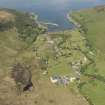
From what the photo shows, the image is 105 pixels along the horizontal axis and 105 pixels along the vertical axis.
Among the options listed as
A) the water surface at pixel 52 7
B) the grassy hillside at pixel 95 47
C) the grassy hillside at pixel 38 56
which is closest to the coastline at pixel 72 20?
the grassy hillside at pixel 95 47

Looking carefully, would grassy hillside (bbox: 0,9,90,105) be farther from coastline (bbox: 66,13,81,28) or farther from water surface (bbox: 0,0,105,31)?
water surface (bbox: 0,0,105,31)

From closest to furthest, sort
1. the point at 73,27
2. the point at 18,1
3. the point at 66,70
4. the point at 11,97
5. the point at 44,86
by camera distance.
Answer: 1. the point at 11,97
2. the point at 44,86
3. the point at 66,70
4. the point at 73,27
5. the point at 18,1

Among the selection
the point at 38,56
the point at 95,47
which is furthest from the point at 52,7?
the point at 38,56

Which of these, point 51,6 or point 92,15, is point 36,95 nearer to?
point 92,15

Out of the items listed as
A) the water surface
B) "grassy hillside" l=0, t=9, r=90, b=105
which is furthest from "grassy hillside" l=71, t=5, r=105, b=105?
the water surface

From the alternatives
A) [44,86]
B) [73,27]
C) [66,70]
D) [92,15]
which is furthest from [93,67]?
[92,15]

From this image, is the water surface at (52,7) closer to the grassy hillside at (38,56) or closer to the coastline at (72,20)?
the coastline at (72,20)
